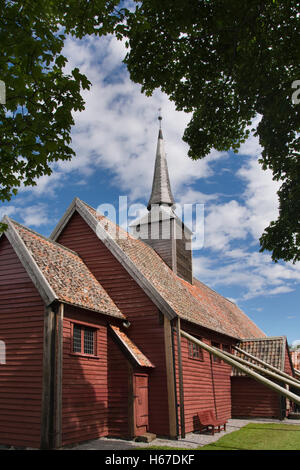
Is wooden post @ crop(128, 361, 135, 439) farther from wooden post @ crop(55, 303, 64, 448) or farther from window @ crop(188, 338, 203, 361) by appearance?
window @ crop(188, 338, 203, 361)

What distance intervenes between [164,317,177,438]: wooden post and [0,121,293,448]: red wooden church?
0.04 metres

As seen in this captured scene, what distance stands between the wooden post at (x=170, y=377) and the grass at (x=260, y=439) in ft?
5.60

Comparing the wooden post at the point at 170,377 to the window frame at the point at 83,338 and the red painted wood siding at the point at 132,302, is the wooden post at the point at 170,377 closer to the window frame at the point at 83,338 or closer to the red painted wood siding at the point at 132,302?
the red painted wood siding at the point at 132,302

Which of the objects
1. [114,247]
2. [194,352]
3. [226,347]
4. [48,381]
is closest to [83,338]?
[48,381]

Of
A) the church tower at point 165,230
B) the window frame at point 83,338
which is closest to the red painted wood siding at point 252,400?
the church tower at point 165,230

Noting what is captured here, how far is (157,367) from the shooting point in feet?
52.5

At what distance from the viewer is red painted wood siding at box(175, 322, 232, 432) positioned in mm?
16788

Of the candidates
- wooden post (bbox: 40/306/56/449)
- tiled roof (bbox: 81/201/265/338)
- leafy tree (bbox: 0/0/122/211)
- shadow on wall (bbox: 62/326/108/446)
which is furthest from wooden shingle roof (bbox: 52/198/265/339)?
leafy tree (bbox: 0/0/122/211)

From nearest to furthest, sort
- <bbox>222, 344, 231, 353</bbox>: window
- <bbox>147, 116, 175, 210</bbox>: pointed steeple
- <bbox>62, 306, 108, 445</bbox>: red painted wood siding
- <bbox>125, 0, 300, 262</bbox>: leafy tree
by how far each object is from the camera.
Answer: <bbox>125, 0, 300, 262</bbox>: leafy tree, <bbox>62, 306, 108, 445</bbox>: red painted wood siding, <bbox>222, 344, 231, 353</bbox>: window, <bbox>147, 116, 175, 210</bbox>: pointed steeple

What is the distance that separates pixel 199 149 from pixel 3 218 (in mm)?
8445

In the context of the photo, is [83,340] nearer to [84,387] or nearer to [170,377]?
[84,387]
